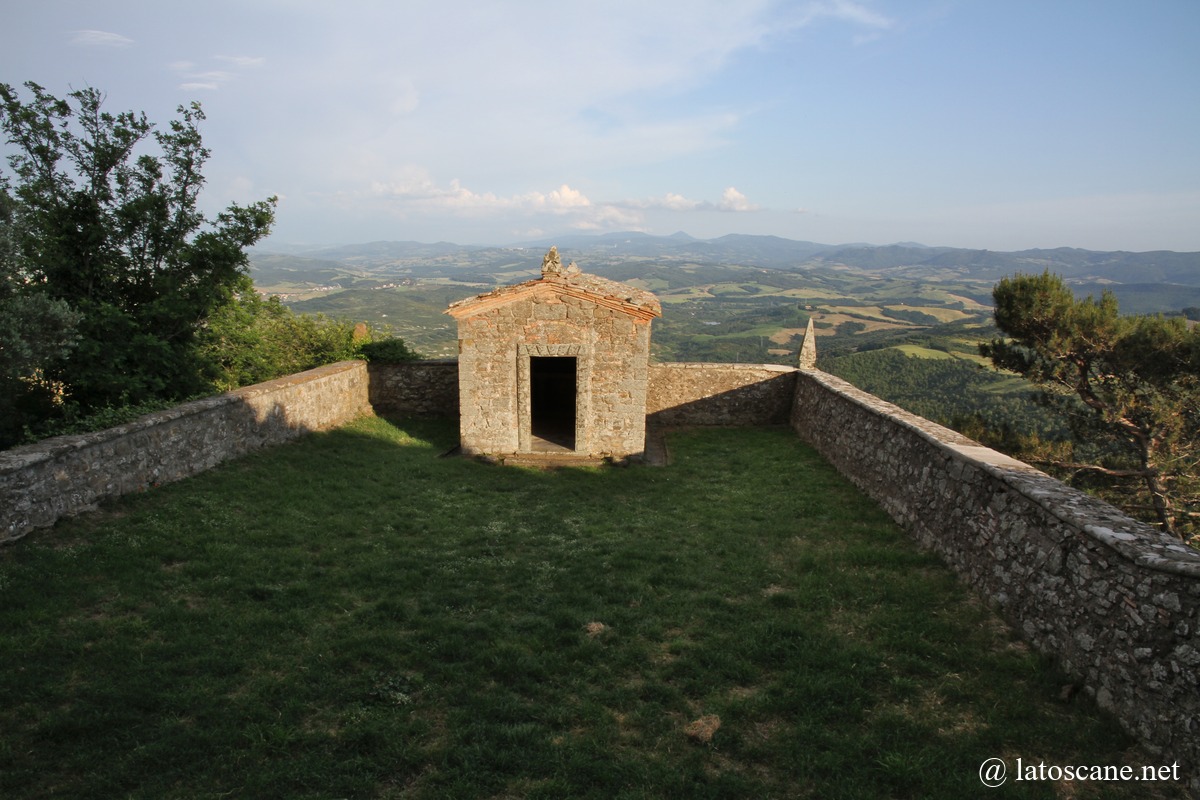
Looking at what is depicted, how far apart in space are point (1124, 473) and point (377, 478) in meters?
15.1

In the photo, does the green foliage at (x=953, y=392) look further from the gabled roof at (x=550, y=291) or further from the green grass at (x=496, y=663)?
the gabled roof at (x=550, y=291)

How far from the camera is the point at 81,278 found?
978cm

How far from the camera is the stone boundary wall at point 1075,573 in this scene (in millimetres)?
3516

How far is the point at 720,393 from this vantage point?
14.9 meters

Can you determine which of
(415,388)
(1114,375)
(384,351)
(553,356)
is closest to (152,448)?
(553,356)

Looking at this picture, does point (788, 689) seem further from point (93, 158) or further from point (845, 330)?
point (845, 330)

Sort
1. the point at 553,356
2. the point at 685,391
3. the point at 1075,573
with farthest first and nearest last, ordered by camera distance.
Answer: the point at 685,391, the point at 553,356, the point at 1075,573

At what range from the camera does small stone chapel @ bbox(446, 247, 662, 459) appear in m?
11.6

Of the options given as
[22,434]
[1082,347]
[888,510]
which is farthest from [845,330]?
[22,434]

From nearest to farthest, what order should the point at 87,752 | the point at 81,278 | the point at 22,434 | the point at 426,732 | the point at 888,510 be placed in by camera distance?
the point at 87,752 < the point at 426,732 < the point at 22,434 < the point at 888,510 < the point at 81,278

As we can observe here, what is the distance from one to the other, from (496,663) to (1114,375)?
16.0 metres

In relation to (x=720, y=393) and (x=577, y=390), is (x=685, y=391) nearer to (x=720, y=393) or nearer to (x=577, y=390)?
(x=720, y=393)

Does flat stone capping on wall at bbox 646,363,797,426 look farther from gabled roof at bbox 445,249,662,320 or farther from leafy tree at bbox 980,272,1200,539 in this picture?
leafy tree at bbox 980,272,1200,539

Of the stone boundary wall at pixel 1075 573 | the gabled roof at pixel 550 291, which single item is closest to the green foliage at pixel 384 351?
the gabled roof at pixel 550 291
